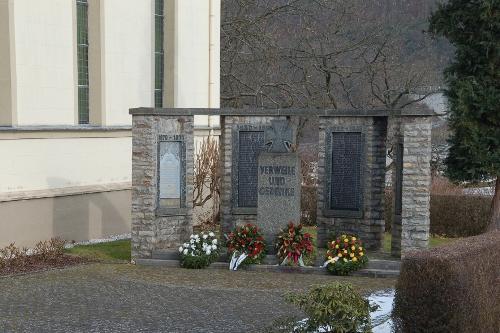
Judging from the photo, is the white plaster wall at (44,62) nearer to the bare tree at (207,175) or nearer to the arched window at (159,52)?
the arched window at (159,52)

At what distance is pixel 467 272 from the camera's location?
24.3 ft

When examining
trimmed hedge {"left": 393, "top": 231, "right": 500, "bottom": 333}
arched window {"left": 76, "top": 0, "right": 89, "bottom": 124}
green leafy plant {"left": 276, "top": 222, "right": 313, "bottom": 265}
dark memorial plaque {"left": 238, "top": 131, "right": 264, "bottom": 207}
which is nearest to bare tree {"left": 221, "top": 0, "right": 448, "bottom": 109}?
arched window {"left": 76, "top": 0, "right": 89, "bottom": 124}

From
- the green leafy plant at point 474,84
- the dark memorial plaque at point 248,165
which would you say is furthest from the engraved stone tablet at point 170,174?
the green leafy plant at point 474,84

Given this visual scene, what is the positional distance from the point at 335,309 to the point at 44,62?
10.3 meters

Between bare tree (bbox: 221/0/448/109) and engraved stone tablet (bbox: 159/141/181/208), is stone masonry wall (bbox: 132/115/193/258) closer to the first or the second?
engraved stone tablet (bbox: 159/141/181/208)

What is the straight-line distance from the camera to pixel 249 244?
1352 centimetres

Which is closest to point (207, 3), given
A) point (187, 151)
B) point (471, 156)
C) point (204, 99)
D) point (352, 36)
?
point (204, 99)

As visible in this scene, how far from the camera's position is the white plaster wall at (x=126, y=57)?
17.7 m

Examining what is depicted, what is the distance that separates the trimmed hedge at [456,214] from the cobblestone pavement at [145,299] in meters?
8.20

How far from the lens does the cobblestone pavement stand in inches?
369

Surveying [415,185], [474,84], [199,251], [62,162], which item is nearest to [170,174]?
[199,251]

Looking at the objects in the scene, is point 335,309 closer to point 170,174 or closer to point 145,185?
point 145,185

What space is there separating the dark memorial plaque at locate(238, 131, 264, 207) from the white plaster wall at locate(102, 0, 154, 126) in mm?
3718

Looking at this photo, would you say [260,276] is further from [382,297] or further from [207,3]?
[207,3]
